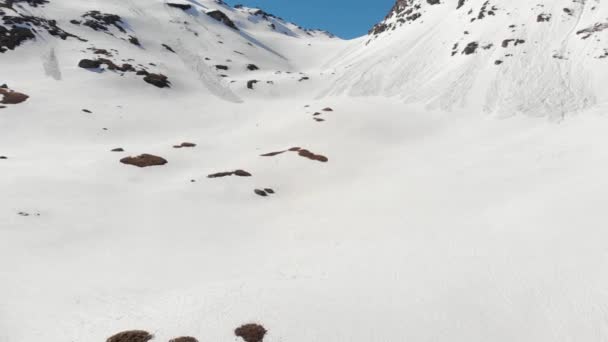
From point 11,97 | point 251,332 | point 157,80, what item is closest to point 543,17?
point 157,80

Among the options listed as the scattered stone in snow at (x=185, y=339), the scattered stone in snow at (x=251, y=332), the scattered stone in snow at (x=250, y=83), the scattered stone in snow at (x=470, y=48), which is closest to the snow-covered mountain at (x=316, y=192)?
the scattered stone in snow at (x=251, y=332)

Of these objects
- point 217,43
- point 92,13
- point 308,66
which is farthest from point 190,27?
point 308,66

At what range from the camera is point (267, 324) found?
13.8 m

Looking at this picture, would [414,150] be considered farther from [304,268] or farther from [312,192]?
[304,268]

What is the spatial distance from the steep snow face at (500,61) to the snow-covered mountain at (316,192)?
17.6 inches

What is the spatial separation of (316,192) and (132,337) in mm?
21958

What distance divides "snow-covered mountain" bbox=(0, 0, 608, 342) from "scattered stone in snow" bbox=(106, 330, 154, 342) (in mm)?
125

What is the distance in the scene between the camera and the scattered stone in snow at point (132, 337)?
41.9 feet

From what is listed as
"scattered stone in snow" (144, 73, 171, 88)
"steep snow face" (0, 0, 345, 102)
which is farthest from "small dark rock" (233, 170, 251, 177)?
"scattered stone in snow" (144, 73, 171, 88)

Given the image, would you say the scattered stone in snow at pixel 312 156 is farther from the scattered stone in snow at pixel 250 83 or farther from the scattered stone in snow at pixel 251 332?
the scattered stone in snow at pixel 250 83

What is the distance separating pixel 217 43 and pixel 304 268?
99544mm

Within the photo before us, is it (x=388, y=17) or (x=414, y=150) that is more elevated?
(x=388, y=17)

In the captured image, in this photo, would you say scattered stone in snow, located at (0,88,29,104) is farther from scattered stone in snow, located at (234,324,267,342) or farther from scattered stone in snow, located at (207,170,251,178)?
scattered stone in snow, located at (234,324,267,342)

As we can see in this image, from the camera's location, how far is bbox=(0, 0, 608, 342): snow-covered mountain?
48.7 ft
